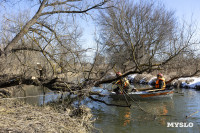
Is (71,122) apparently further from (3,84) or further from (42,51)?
(3,84)

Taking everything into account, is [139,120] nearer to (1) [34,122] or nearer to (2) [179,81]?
(1) [34,122]

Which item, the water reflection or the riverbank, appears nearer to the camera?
the water reflection

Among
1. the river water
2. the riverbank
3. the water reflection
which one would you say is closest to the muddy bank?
the river water

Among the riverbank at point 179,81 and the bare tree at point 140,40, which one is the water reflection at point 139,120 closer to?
the bare tree at point 140,40

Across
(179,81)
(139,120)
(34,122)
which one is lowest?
(139,120)

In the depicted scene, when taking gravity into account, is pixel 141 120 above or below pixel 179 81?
below

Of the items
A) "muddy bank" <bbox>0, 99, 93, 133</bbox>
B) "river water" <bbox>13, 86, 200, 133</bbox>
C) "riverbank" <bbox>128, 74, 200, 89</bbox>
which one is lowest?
"river water" <bbox>13, 86, 200, 133</bbox>

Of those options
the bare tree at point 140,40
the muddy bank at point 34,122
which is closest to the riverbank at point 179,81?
the bare tree at point 140,40

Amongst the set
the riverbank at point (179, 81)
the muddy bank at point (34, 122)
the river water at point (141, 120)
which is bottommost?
the river water at point (141, 120)

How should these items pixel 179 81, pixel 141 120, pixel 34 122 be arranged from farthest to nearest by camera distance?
pixel 179 81
pixel 141 120
pixel 34 122

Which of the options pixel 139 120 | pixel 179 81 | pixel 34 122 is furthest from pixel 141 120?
pixel 179 81

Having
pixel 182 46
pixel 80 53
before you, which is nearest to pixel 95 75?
pixel 80 53

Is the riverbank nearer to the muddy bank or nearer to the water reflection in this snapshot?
the water reflection

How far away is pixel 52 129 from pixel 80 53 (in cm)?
373
